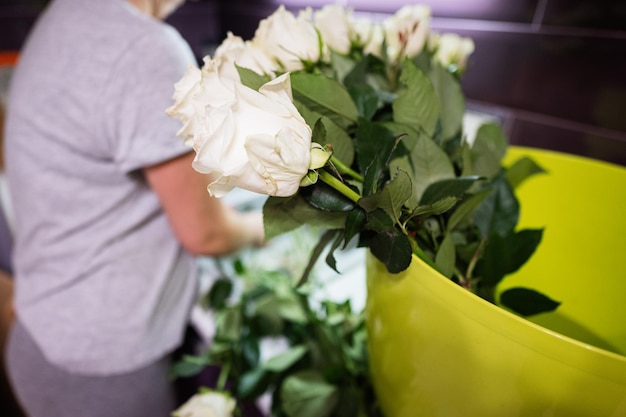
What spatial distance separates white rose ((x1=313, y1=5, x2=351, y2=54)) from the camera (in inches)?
12.6

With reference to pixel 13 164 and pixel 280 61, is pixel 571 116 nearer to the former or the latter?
pixel 280 61

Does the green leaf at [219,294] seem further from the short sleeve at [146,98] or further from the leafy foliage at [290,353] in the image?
the short sleeve at [146,98]

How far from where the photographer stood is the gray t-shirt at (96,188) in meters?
0.43

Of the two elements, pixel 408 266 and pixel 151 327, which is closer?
pixel 408 266

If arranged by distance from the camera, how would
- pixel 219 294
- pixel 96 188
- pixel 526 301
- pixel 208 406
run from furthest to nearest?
pixel 219 294 < pixel 96 188 < pixel 208 406 < pixel 526 301

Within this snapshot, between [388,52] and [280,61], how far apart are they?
0.12 metres

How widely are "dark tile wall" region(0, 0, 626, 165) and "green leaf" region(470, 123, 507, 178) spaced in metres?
0.31

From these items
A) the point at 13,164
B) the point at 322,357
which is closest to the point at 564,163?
the point at 322,357

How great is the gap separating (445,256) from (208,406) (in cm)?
30

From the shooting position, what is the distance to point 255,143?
170 millimetres

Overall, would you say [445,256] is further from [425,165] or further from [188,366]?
[188,366]

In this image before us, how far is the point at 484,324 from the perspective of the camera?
20cm

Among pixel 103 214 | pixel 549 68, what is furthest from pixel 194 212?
pixel 549 68

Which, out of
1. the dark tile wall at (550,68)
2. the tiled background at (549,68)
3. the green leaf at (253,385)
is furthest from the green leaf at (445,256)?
the tiled background at (549,68)
